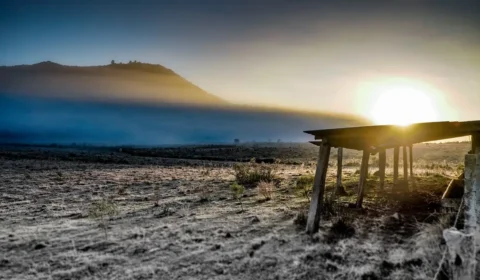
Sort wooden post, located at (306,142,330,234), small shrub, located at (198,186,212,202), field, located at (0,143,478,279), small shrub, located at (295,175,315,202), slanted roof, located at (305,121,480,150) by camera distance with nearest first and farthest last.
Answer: field, located at (0,143,478,279) → slanted roof, located at (305,121,480,150) → wooden post, located at (306,142,330,234) → small shrub, located at (198,186,212,202) → small shrub, located at (295,175,315,202)

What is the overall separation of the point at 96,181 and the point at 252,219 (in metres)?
14.5

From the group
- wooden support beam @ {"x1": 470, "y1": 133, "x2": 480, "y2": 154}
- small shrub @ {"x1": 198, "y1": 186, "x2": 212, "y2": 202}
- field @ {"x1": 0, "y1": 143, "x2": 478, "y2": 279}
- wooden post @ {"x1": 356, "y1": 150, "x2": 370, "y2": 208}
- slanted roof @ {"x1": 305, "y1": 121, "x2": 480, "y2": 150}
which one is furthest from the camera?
small shrub @ {"x1": 198, "y1": 186, "x2": 212, "y2": 202}

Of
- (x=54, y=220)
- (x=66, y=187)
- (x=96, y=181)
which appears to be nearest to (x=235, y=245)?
(x=54, y=220)

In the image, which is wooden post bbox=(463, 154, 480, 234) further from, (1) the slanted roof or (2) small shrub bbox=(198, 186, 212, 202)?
(2) small shrub bbox=(198, 186, 212, 202)

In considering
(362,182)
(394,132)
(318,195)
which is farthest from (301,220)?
(394,132)

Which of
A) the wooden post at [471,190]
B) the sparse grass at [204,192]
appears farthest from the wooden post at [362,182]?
the sparse grass at [204,192]

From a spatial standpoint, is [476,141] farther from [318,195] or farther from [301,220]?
[301,220]

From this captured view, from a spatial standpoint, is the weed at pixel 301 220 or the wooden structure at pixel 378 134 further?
the weed at pixel 301 220

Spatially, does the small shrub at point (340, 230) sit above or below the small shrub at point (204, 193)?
above

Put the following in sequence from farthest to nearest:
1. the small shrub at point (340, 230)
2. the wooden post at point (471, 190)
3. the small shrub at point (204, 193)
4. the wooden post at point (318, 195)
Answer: the small shrub at point (204, 193) → the wooden post at point (318, 195) → the small shrub at point (340, 230) → the wooden post at point (471, 190)

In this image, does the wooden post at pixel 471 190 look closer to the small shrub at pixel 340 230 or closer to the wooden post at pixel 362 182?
the small shrub at pixel 340 230

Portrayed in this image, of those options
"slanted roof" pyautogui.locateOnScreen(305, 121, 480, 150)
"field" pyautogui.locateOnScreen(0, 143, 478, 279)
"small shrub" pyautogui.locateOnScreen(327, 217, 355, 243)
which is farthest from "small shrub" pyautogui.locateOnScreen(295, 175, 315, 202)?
"slanted roof" pyautogui.locateOnScreen(305, 121, 480, 150)

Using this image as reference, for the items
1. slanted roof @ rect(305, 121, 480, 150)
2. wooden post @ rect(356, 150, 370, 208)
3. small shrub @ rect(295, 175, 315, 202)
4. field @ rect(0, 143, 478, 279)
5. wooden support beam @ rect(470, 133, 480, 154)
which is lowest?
field @ rect(0, 143, 478, 279)

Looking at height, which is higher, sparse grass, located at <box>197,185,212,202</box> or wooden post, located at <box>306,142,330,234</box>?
wooden post, located at <box>306,142,330,234</box>
